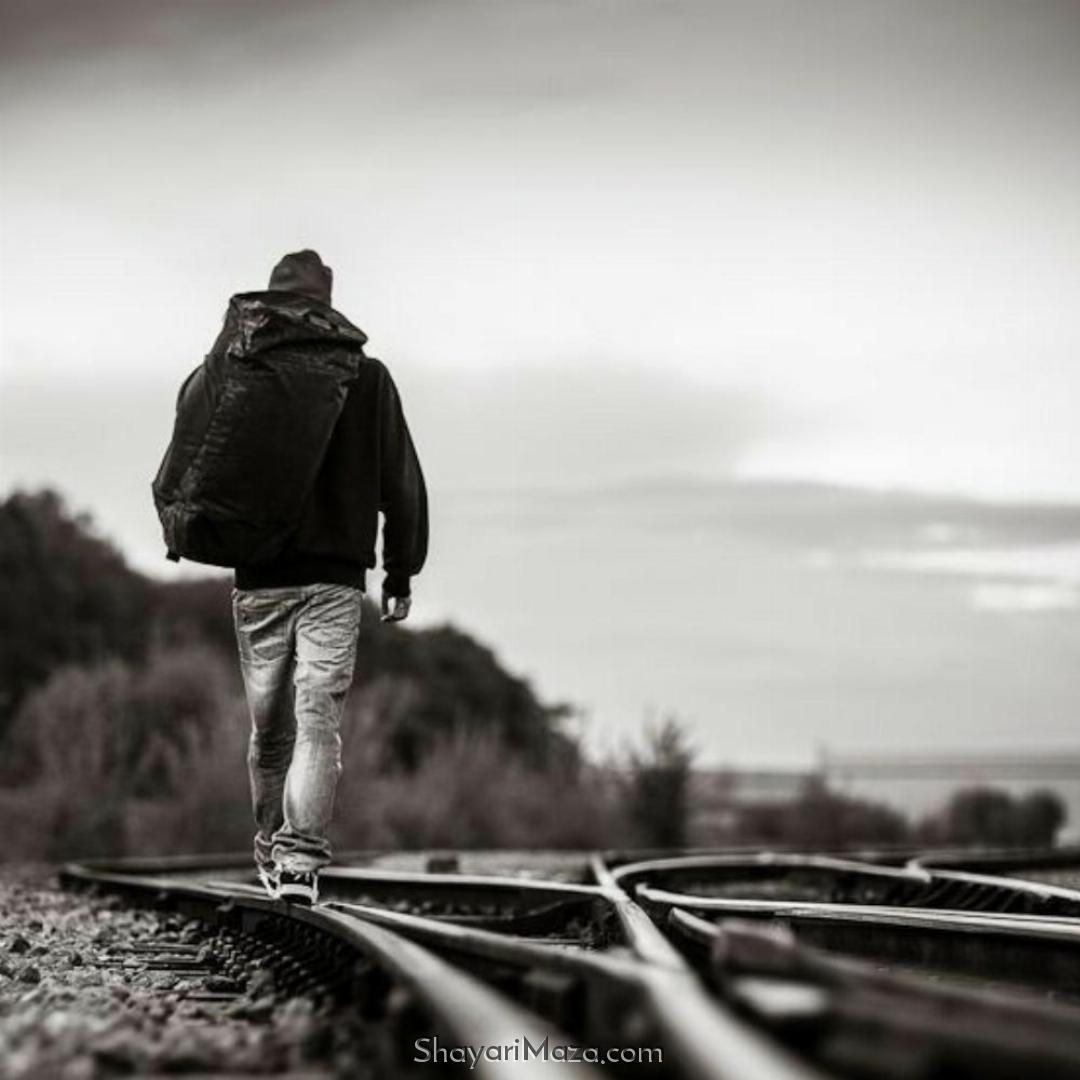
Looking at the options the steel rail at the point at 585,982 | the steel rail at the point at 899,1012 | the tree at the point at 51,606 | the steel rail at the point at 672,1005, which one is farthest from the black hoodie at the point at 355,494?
the tree at the point at 51,606

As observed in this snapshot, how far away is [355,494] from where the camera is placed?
5.99m

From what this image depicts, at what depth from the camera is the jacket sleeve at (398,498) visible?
610cm

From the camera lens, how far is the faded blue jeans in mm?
5871

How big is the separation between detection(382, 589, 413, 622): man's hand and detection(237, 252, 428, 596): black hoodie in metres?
0.16

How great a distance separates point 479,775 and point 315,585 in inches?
630

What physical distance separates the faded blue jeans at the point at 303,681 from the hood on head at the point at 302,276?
1.01 m

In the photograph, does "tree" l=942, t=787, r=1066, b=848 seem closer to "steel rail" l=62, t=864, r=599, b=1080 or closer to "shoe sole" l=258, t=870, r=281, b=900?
"shoe sole" l=258, t=870, r=281, b=900

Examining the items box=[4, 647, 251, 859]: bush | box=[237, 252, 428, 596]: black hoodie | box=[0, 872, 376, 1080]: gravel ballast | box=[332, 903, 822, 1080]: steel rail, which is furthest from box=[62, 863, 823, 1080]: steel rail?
box=[4, 647, 251, 859]: bush

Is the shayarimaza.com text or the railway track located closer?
the railway track

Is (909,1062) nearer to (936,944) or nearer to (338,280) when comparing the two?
(936,944)

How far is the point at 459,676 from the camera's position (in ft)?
129

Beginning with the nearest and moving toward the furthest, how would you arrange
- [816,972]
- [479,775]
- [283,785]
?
[816,972] < [283,785] < [479,775]

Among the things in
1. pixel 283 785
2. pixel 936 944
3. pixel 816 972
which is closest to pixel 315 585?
pixel 283 785

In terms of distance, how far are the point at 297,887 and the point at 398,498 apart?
53.5 inches
